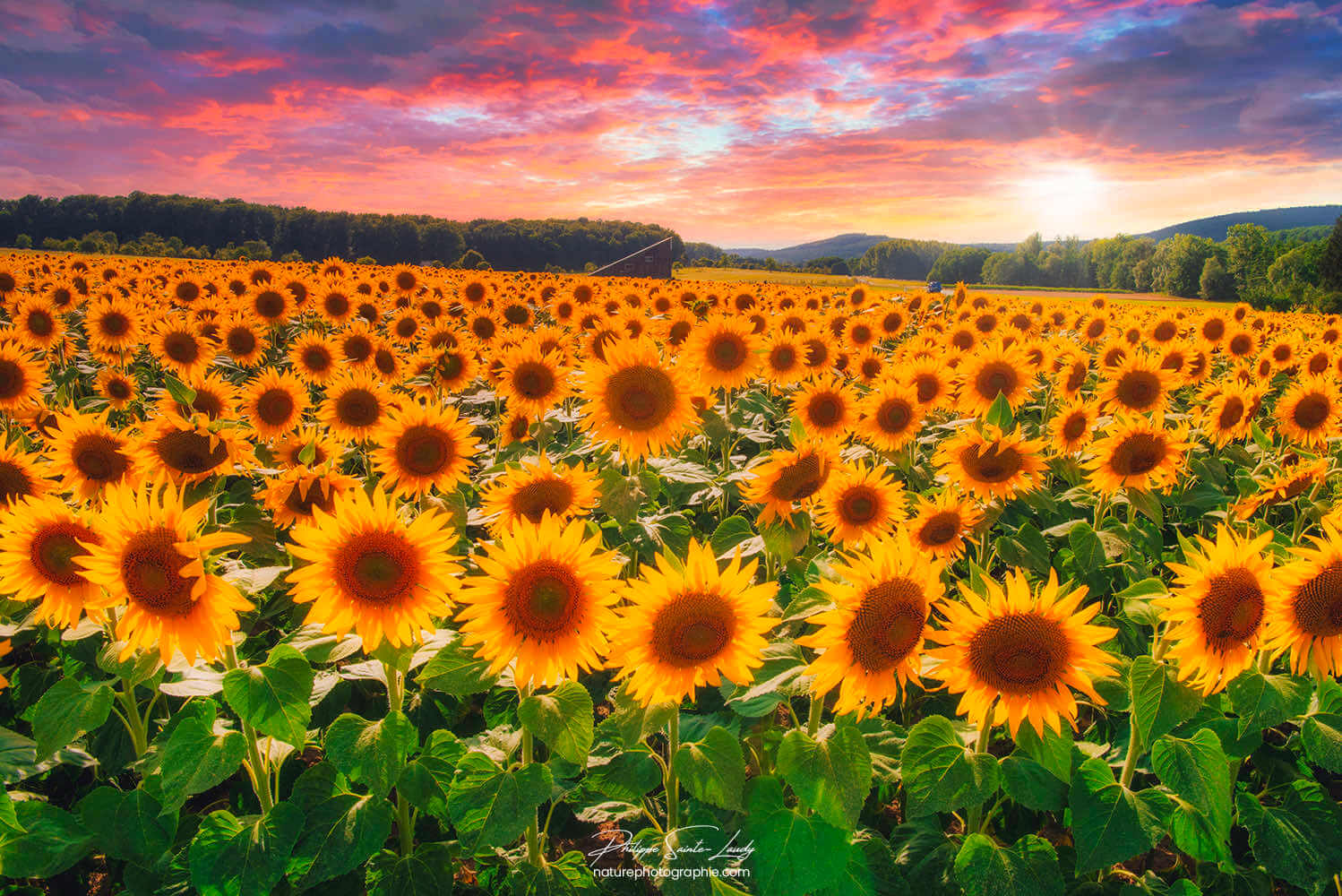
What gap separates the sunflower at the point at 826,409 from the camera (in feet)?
18.3

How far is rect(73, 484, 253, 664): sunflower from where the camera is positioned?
239 cm

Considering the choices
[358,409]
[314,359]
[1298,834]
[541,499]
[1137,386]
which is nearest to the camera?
[1298,834]

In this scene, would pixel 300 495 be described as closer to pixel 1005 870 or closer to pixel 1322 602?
pixel 1005 870

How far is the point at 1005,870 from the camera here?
260 cm

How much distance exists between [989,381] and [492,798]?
19.2 ft

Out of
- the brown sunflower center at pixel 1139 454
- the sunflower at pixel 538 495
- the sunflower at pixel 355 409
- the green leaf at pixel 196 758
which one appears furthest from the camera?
the sunflower at pixel 355 409

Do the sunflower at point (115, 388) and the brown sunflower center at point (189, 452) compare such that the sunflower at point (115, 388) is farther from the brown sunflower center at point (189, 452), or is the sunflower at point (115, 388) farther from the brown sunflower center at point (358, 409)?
the brown sunflower center at point (189, 452)

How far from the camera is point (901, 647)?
2.40m

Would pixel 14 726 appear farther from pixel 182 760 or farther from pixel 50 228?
pixel 50 228

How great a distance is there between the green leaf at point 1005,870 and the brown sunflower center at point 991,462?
6.95 feet

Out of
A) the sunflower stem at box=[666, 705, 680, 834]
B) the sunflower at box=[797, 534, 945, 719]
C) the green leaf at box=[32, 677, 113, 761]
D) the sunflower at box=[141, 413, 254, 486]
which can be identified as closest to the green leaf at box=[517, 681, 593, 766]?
the sunflower stem at box=[666, 705, 680, 834]

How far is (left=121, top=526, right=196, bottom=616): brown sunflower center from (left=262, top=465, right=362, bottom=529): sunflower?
1.09 meters

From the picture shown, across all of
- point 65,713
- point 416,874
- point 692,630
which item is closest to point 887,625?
point 692,630

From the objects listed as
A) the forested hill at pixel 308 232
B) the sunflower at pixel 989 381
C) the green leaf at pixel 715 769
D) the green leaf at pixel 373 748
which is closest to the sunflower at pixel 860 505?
the green leaf at pixel 715 769
